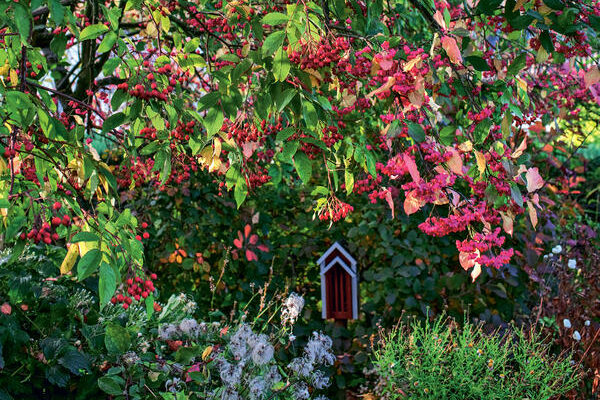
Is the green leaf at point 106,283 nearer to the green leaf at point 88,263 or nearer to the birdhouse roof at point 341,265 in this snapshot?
the green leaf at point 88,263

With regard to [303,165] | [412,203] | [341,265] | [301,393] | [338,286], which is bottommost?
[301,393]

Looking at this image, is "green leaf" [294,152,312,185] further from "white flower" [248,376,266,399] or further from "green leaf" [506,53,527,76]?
"white flower" [248,376,266,399]

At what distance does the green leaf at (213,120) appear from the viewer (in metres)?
2.06

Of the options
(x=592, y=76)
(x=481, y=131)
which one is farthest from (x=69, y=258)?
(x=592, y=76)

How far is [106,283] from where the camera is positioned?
5.26ft

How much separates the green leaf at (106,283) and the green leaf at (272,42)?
2.36ft

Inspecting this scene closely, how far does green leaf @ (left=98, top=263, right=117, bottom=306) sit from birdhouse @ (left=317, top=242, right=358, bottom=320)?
7.80 ft

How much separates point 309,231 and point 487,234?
86.1 inches

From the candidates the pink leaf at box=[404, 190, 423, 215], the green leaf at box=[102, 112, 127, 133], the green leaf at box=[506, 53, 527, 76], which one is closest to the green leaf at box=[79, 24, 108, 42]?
the green leaf at box=[102, 112, 127, 133]

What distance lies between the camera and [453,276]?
3.90m

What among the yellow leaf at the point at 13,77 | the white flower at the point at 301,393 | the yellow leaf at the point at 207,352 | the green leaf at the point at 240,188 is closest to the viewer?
the yellow leaf at the point at 13,77

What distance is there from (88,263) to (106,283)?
64mm

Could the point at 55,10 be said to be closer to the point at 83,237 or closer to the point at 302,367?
the point at 83,237

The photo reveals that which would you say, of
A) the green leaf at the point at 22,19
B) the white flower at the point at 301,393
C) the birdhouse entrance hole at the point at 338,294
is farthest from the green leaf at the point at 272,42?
the birdhouse entrance hole at the point at 338,294
